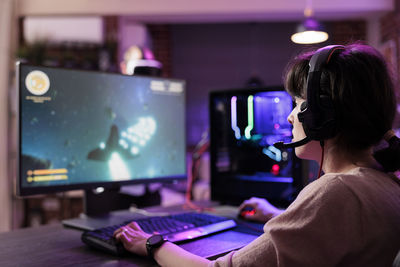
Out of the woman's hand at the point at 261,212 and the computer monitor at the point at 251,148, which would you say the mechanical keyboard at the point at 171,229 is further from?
the computer monitor at the point at 251,148

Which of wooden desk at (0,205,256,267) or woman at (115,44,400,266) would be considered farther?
wooden desk at (0,205,256,267)

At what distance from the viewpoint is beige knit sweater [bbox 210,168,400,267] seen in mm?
583

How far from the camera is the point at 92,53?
13.5 ft

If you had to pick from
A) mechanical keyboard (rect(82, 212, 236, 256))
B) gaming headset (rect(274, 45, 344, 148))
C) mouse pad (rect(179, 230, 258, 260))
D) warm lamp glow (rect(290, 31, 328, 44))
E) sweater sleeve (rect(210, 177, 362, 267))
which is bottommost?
mouse pad (rect(179, 230, 258, 260))

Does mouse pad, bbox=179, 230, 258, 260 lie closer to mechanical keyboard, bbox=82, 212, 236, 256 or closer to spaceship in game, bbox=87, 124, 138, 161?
mechanical keyboard, bbox=82, 212, 236, 256

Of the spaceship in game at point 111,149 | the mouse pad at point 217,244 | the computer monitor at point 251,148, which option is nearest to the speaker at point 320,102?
the mouse pad at point 217,244

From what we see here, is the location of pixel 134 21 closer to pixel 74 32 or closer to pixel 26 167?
pixel 74 32

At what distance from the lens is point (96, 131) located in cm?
117

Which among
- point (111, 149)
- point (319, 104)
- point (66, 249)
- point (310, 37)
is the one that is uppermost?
point (310, 37)

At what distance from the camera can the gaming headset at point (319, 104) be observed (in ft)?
2.20

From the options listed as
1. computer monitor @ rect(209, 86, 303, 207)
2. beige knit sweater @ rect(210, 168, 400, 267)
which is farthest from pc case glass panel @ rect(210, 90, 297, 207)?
beige knit sweater @ rect(210, 168, 400, 267)

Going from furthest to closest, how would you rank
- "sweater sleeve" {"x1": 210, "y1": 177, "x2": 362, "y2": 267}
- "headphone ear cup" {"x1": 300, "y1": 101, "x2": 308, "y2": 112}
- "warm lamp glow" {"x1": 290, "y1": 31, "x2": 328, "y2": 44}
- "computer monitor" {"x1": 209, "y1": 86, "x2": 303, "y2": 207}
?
"warm lamp glow" {"x1": 290, "y1": 31, "x2": 328, "y2": 44} → "computer monitor" {"x1": 209, "y1": 86, "x2": 303, "y2": 207} → "headphone ear cup" {"x1": 300, "y1": 101, "x2": 308, "y2": 112} → "sweater sleeve" {"x1": 210, "y1": 177, "x2": 362, "y2": 267}

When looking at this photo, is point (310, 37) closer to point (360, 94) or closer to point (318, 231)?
point (360, 94)

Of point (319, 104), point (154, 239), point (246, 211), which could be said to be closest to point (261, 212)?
point (246, 211)
